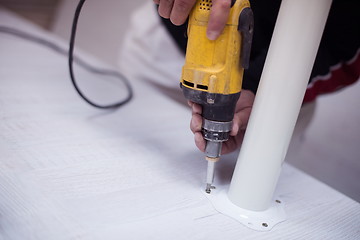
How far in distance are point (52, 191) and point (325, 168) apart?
0.97 m

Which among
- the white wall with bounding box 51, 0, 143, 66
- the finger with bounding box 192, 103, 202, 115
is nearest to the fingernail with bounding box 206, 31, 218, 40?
the finger with bounding box 192, 103, 202, 115

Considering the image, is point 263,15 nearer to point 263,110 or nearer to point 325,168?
point 263,110

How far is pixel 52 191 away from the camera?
51 cm

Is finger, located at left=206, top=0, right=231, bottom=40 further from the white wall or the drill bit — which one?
the white wall

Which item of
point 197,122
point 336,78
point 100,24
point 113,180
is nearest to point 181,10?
point 197,122

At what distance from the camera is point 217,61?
0.50 metres

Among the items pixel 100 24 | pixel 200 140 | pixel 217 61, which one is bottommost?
pixel 100 24

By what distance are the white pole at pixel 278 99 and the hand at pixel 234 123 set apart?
0.06 metres

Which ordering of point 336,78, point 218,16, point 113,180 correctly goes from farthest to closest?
1. point 336,78
2. point 113,180
3. point 218,16

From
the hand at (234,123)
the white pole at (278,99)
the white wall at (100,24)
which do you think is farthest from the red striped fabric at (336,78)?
the white wall at (100,24)

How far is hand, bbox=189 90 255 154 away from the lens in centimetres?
56

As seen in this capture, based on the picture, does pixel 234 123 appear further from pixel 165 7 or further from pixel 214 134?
pixel 165 7

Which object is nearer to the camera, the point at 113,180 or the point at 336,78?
the point at 113,180

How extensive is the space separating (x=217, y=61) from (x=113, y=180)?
244 mm
